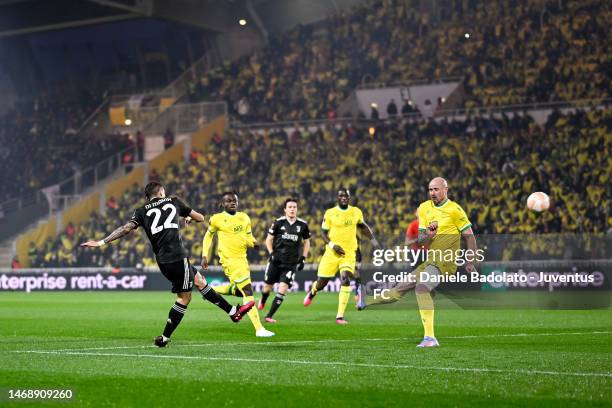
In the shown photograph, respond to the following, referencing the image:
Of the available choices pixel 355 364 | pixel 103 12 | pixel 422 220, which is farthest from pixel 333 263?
pixel 103 12

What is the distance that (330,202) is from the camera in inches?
1559

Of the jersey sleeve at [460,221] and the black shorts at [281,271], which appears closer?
the jersey sleeve at [460,221]

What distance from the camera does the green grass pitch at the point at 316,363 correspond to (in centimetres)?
958

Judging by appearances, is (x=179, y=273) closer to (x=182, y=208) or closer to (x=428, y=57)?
(x=182, y=208)

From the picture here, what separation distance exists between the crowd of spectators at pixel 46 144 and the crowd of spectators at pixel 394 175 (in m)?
4.75

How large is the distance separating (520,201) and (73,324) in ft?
62.9

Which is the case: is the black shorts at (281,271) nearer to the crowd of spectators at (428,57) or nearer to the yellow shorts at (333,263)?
the yellow shorts at (333,263)

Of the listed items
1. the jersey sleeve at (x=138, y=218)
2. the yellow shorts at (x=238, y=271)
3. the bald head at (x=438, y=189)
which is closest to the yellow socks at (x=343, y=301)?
the yellow shorts at (x=238, y=271)

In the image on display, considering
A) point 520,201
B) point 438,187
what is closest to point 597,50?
point 520,201

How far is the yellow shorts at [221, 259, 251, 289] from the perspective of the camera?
1816 cm

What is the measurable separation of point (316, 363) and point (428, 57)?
34841mm

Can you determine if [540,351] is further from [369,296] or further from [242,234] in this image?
[369,296]

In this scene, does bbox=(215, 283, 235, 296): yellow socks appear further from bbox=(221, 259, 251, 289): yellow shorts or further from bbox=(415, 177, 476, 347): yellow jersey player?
bbox=(415, 177, 476, 347): yellow jersey player

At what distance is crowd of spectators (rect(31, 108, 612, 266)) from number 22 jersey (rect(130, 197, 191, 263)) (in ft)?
57.7
